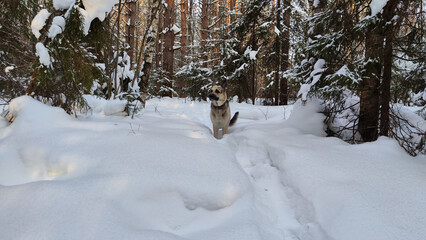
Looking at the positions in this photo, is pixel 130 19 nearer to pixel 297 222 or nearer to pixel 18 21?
pixel 18 21

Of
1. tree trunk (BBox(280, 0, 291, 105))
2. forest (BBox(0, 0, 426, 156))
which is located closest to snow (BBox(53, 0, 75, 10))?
forest (BBox(0, 0, 426, 156))

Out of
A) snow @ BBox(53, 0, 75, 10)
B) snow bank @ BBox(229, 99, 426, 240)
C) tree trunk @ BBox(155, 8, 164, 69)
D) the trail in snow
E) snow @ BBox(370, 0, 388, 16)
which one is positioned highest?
tree trunk @ BBox(155, 8, 164, 69)

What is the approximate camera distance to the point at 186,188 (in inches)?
75.2

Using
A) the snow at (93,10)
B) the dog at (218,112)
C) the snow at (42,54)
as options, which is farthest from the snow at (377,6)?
the snow at (42,54)

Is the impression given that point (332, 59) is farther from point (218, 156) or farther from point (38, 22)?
point (38, 22)

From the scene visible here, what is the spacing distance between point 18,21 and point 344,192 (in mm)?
5778

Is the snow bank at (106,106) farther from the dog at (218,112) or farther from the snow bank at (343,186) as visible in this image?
the snow bank at (343,186)

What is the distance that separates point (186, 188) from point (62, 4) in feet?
11.2

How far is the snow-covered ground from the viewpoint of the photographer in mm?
1468

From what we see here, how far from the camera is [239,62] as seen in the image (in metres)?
10.9

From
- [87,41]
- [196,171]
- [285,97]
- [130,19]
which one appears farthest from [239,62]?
[196,171]

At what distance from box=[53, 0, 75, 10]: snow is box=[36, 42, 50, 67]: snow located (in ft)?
2.08

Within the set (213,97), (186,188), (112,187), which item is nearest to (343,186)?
(186,188)

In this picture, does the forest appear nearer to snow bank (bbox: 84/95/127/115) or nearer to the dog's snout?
snow bank (bbox: 84/95/127/115)
